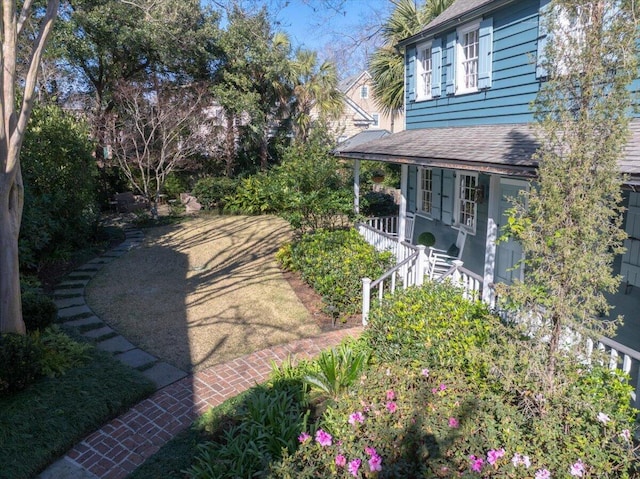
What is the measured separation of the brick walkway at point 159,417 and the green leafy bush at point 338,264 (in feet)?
4.53

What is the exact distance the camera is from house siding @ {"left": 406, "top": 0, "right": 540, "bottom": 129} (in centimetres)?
756

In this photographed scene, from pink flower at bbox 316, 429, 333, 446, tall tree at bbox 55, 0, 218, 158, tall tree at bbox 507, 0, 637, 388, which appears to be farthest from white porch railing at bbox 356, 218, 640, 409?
tall tree at bbox 55, 0, 218, 158

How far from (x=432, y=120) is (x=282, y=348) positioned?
7330 millimetres

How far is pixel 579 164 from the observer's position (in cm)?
308

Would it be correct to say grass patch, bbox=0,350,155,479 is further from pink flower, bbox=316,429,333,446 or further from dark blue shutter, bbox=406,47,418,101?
dark blue shutter, bbox=406,47,418,101

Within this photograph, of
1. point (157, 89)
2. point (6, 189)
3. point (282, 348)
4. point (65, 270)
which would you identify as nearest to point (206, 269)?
point (65, 270)

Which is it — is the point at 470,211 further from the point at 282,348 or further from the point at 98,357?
the point at 98,357

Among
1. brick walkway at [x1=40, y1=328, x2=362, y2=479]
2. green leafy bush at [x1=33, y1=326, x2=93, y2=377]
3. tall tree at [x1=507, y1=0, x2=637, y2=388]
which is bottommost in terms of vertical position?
brick walkway at [x1=40, y1=328, x2=362, y2=479]

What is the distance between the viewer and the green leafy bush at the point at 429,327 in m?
4.01

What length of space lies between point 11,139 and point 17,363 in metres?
2.45

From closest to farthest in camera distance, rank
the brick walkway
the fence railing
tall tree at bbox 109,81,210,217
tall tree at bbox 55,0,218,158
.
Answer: the brick walkway → the fence railing → tall tree at bbox 55,0,218,158 → tall tree at bbox 109,81,210,217

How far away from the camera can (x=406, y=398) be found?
3.59m

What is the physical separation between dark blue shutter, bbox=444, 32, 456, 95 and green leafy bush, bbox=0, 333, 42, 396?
9.11 metres

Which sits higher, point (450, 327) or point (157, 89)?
point (157, 89)
